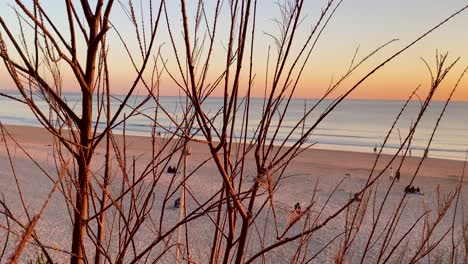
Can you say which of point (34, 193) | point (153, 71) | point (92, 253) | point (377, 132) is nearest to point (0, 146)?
point (34, 193)

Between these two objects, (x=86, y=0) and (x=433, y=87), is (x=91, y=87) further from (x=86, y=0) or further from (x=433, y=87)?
(x=433, y=87)

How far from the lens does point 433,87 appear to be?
127cm

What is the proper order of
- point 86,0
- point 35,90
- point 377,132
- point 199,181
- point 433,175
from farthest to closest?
point 377,132 < point 433,175 < point 199,181 < point 35,90 < point 86,0

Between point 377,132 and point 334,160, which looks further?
point 377,132

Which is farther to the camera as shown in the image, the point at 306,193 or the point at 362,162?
the point at 362,162

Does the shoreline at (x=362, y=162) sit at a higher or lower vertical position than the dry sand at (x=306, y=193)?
lower

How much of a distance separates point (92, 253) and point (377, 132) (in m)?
36.5

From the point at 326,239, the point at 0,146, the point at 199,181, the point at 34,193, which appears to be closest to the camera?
the point at 326,239

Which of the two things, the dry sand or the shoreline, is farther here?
the shoreline

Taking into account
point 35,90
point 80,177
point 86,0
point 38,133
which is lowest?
point 38,133

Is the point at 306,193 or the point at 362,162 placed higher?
the point at 306,193

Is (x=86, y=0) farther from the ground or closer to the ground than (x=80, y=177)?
farther from the ground

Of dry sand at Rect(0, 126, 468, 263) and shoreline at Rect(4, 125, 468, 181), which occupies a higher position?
dry sand at Rect(0, 126, 468, 263)

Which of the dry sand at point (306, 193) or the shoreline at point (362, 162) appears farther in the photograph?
the shoreline at point (362, 162)
